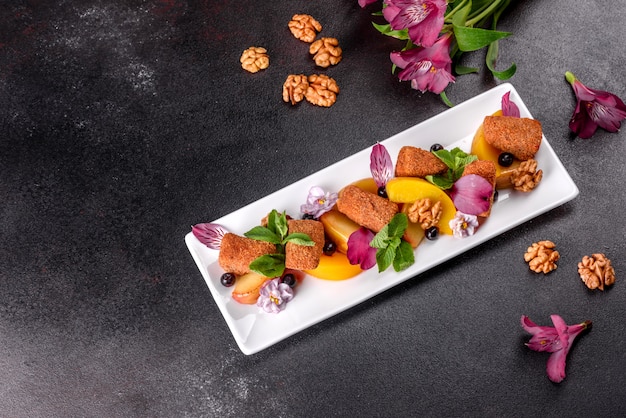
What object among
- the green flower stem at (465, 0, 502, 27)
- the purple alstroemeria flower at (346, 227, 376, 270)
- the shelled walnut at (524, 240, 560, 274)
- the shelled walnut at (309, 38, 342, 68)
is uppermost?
the green flower stem at (465, 0, 502, 27)

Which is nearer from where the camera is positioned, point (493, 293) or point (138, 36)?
point (493, 293)

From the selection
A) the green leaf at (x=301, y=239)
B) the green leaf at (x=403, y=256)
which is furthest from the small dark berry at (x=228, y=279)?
the green leaf at (x=403, y=256)

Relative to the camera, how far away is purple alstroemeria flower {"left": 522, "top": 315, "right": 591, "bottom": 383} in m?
2.31

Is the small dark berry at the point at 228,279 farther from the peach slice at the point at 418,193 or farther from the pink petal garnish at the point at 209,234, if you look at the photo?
the peach slice at the point at 418,193

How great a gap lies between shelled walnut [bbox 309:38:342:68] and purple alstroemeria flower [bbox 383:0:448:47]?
328 millimetres

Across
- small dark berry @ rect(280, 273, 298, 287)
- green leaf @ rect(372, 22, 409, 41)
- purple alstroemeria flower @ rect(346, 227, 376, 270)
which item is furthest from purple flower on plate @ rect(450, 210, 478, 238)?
green leaf @ rect(372, 22, 409, 41)

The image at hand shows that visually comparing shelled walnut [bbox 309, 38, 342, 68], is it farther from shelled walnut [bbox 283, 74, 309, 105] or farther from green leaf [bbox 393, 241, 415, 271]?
green leaf [bbox 393, 241, 415, 271]

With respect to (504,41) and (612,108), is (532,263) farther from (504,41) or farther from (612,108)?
(504,41)

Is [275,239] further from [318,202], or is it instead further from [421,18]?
[421,18]

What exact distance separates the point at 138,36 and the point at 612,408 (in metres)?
1.92

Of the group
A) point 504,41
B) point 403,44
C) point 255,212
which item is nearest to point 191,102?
point 255,212

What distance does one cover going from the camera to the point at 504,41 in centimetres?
255

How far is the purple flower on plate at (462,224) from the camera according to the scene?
223 centimetres

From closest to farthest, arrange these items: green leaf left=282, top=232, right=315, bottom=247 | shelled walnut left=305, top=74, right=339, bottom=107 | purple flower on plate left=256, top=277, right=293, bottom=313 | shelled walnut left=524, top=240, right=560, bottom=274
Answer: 1. green leaf left=282, top=232, right=315, bottom=247
2. purple flower on plate left=256, top=277, right=293, bottom=313
3. shelled walnut left=524, top=240, right=560, bottom=274
4. shelled walnut left=305, top=74, right=339, bottom=107
